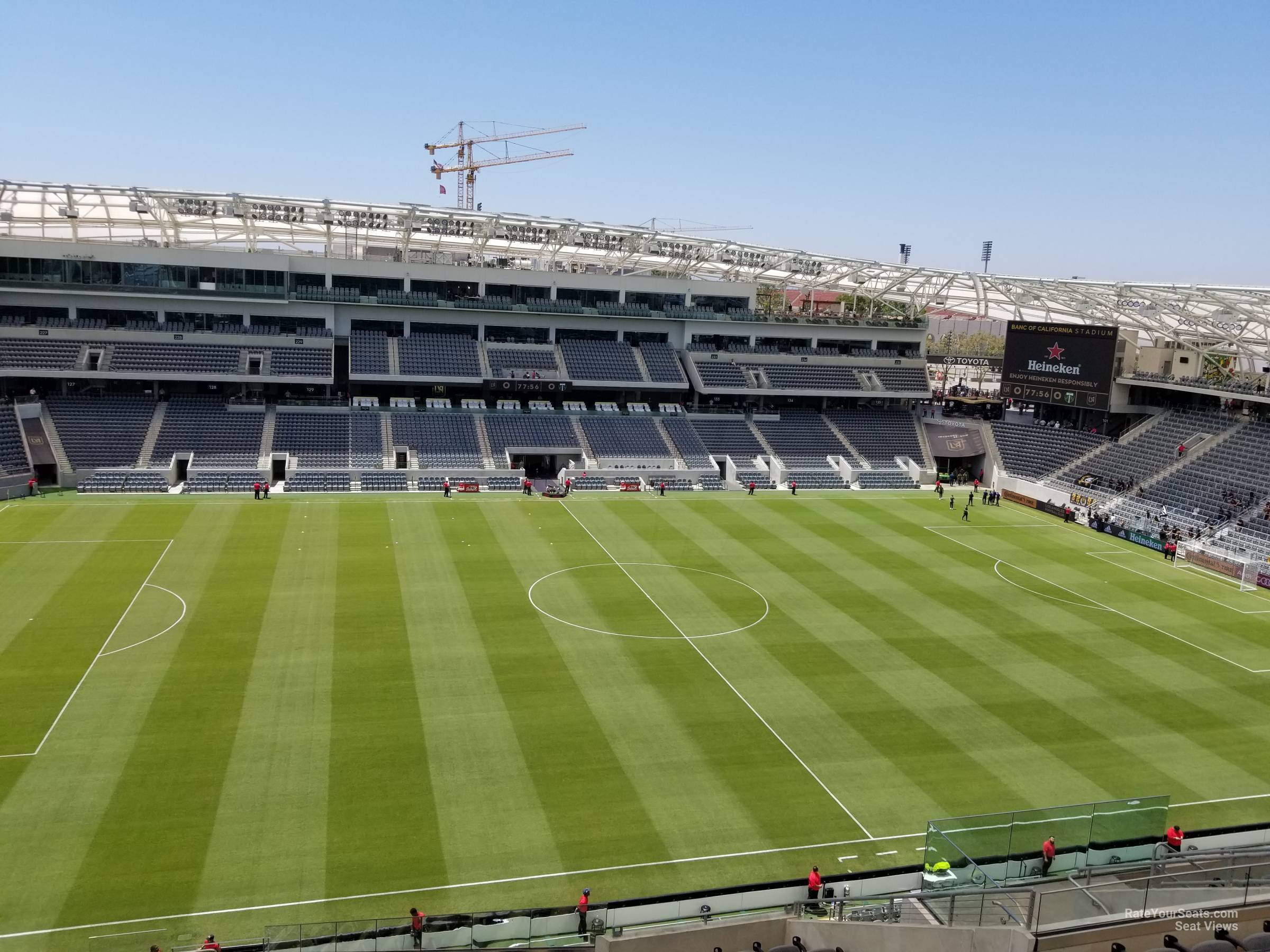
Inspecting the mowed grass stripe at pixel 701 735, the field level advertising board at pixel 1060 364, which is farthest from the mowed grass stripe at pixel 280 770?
the field level advertising board at pixel 1060 364

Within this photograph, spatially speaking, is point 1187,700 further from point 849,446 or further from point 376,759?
point 849,446

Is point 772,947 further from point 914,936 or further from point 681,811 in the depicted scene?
point 681,811

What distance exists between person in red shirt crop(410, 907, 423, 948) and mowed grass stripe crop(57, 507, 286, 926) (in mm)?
4484

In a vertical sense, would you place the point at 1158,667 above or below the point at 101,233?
below

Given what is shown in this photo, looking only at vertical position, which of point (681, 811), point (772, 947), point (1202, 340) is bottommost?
point (681, 811)

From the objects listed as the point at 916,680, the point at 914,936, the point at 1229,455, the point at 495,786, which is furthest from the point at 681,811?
the point at 1229,455

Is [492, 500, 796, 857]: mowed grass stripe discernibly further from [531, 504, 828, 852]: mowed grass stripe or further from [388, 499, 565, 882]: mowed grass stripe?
[388, 499, 565, 882]: mowed grass stripe

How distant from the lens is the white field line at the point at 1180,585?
1403 inches

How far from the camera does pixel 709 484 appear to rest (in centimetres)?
5556

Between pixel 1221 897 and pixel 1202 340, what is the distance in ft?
158

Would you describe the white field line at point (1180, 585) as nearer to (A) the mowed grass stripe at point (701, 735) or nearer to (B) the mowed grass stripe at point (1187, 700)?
(B) the mowed grass stripe at point (1187, 700)

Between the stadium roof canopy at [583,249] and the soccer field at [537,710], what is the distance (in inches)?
568

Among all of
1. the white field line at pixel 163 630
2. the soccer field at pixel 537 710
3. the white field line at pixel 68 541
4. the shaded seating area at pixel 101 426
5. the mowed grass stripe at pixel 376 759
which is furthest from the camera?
the shaded seating area at pixel 101 426

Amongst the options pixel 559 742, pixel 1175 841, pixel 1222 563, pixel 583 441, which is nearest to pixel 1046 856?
pixel 1175 841
